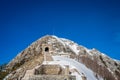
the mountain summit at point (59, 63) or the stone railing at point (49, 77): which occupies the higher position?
the mountain summit at point (59, 63)

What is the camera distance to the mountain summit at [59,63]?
51.8 meters

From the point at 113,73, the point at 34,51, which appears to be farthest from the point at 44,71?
the point at 113,73

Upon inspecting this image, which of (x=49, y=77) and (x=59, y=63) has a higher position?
(x=59, y=63)

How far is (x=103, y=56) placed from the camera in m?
96.3

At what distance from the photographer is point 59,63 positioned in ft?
184

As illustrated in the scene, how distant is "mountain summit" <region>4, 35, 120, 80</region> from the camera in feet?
170

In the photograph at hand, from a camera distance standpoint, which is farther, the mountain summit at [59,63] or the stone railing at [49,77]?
the mountain summit at [59,63]

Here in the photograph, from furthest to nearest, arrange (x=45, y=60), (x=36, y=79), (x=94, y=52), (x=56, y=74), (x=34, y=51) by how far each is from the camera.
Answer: (x=94, y=52), (x=34, y=51), (x=45, y=60), (x=56, y=74), (x=36, y=79)

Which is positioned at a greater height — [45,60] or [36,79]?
[45,60]

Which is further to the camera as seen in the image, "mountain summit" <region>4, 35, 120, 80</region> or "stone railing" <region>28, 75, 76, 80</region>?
A: "mountain summit" <region>4, 35, 120, 80</region>

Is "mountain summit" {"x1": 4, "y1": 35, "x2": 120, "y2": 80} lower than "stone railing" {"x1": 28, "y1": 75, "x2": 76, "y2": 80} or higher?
higher

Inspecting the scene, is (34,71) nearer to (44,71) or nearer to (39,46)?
(44,71)

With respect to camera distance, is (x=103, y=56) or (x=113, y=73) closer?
(x=113, y=73)

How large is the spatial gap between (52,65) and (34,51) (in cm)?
3126
